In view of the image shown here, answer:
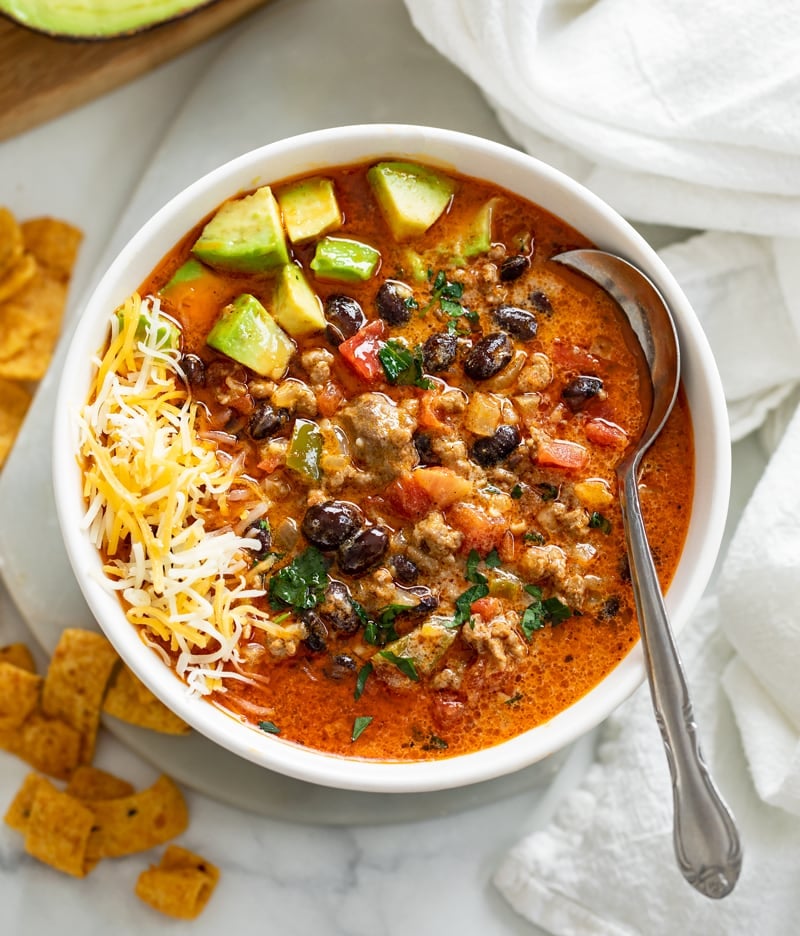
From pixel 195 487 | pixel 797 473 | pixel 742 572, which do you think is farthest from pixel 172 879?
pixel 797 473

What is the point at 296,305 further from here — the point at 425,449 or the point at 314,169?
the point at 425,449

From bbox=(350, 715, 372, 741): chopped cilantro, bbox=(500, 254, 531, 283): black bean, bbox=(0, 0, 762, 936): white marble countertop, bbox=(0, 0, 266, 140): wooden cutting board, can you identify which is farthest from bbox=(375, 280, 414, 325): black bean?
bbox=(0, 0, 266, 140): wooden cutting board

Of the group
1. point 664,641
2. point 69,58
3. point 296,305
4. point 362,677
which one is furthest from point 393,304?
point 69,58

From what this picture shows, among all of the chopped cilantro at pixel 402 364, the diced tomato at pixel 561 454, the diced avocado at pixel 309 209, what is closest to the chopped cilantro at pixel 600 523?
the diced tomato at pixel 561 454

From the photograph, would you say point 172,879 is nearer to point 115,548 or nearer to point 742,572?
point 115,548

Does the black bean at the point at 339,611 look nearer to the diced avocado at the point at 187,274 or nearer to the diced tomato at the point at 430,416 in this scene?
the diced tomato at the point at 430,416
